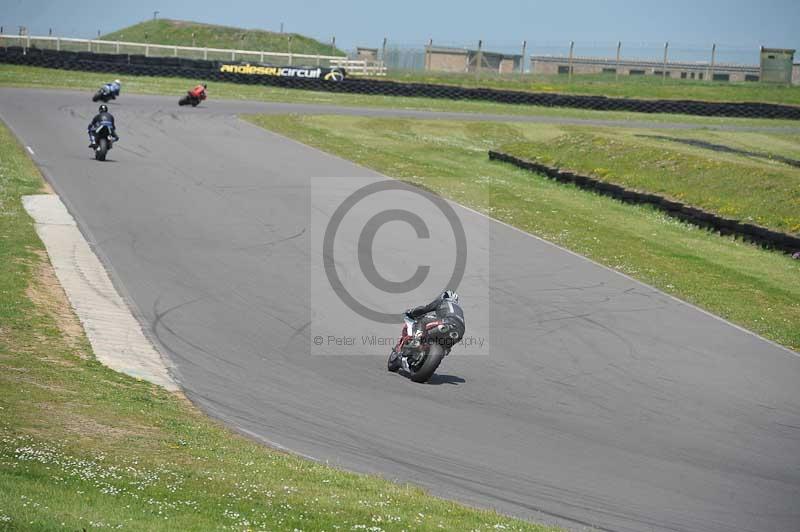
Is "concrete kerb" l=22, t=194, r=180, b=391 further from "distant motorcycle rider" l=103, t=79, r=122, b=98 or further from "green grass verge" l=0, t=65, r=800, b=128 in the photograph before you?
"green grass verge" l=0, t=65, r=800, b=128

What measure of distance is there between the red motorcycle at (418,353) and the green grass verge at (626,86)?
162 feet

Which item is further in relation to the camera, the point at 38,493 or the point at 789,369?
the point at 789,369

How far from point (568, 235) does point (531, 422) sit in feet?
36.8

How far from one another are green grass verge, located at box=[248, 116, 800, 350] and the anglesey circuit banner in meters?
16.1

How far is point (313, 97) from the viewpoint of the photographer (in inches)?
2013

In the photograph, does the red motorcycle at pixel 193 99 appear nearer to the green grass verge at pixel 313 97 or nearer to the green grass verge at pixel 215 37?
the green grass verge at pixel 313 97

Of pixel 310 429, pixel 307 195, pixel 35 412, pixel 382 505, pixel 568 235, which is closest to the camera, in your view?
pixel 382 505

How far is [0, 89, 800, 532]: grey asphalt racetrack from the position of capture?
9094mm

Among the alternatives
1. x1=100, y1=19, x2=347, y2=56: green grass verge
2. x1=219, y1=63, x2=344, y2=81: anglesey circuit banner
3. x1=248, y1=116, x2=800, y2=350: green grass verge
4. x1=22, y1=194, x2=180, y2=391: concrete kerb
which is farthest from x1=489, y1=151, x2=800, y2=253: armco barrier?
x1=100, y1=19, x2=347, y2=56: green grass verge

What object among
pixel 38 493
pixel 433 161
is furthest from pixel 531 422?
pixel 433 161

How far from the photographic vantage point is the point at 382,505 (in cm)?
783

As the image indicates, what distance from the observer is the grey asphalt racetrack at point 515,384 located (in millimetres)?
9094

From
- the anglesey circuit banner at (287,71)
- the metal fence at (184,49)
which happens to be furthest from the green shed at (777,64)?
the anglesey circuit banner at (287,71)

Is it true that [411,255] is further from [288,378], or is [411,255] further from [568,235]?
[288,378]
